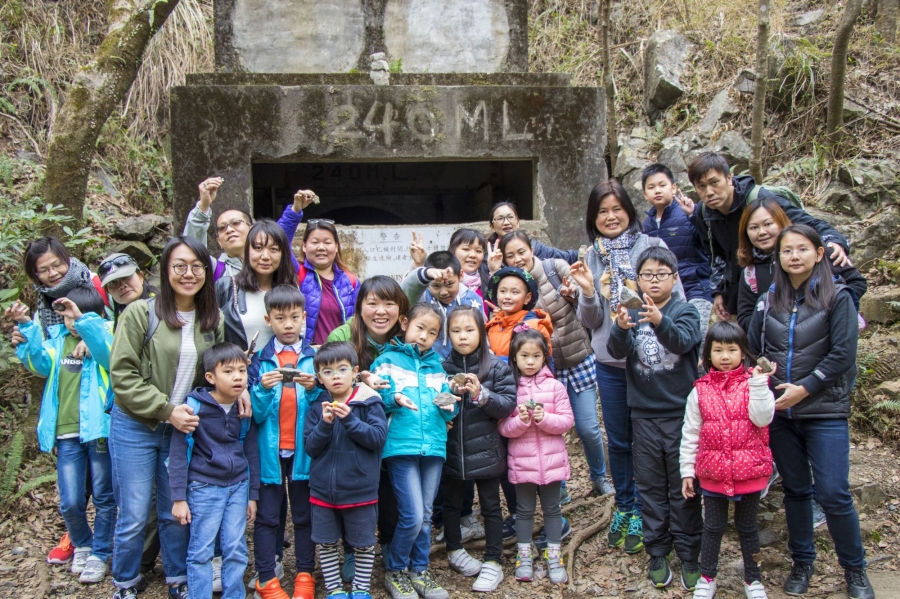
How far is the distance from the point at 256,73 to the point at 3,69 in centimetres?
434

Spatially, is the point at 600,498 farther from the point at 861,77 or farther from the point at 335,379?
the point at 861,77

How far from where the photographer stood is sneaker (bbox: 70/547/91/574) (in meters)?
3.65

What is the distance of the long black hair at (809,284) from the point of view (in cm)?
315

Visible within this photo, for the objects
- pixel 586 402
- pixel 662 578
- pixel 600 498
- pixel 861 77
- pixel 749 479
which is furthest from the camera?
pixel 861 77

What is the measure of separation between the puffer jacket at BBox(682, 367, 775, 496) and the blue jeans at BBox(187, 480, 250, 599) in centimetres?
208

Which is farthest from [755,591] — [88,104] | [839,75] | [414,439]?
[839,75]

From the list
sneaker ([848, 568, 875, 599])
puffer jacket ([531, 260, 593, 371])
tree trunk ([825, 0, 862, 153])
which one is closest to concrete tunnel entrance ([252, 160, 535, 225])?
tree trunk ([825, 0, 862, 153])

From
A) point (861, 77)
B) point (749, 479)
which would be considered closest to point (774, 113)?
point (861, 77)

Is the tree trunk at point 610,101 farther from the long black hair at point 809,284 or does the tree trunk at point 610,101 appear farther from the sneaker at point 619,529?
the sneaker at point 619,529

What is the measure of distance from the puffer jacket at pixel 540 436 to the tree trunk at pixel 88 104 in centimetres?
355

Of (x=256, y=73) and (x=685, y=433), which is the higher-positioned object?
(x=256, y=73)

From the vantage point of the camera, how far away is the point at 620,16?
9.84 meters

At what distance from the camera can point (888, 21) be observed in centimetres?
781

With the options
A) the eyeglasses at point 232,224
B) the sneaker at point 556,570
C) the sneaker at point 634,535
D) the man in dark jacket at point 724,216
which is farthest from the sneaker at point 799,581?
the eyeglasses at point 232,224
